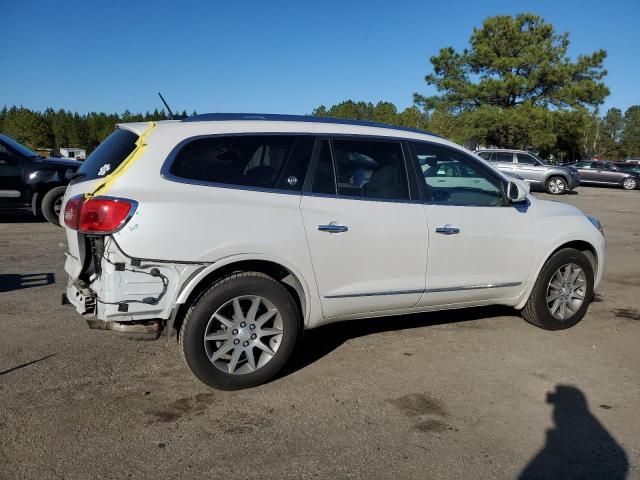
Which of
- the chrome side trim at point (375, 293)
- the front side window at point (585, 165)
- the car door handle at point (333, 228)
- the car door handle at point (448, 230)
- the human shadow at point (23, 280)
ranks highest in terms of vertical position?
the car door handle at point (333, 228)

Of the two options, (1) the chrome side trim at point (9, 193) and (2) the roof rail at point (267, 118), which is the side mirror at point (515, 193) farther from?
(1) the chrome side trim at point (9, 193)

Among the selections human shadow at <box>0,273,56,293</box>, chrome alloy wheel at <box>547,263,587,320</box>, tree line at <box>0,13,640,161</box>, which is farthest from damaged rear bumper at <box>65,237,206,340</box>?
tree line at <box>0,13,640,161</box>

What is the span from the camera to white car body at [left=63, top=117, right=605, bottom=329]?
3531 millimetres

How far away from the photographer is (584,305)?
532 cm

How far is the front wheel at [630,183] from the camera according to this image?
3127cm

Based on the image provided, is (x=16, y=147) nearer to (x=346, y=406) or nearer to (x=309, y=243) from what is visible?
(x=309, y=243)

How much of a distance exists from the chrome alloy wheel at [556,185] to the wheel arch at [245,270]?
23686 mm

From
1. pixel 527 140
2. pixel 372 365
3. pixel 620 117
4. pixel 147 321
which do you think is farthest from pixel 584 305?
pixel 620 117

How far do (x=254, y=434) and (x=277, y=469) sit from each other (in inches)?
14.9

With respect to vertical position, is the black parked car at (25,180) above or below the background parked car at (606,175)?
above

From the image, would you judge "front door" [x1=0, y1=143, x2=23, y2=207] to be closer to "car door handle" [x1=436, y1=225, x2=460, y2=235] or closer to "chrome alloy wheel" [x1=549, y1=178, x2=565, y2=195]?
"car door handle" [x1=436, y1=225, x2=460, y2=235]

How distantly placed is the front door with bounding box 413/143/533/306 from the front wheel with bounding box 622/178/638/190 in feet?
100

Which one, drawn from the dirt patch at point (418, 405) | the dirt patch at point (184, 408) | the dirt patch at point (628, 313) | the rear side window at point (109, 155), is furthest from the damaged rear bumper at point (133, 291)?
the dirt patch at point (628, 313)

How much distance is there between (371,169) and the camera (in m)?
4.32
